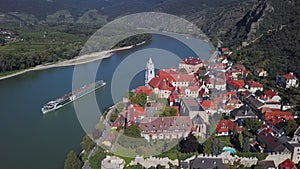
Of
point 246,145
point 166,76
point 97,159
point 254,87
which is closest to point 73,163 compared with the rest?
point 97,159

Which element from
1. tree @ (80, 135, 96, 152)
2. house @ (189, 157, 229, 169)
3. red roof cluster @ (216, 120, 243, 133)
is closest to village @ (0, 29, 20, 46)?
tree @ (80, 135, 96, 152)

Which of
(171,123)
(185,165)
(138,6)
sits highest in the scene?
(138,6)

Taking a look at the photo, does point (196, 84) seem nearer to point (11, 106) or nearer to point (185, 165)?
point (185, 165)

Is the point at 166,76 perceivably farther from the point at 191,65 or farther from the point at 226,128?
the point at 226,128

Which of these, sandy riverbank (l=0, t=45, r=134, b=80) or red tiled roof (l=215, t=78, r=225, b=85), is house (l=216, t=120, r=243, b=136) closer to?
red tiled roof (l=215, t=78, r=225, b=85)

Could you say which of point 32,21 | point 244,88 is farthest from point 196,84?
point 32,21

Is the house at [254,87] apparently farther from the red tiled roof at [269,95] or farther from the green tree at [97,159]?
the green tree at [97,159]
